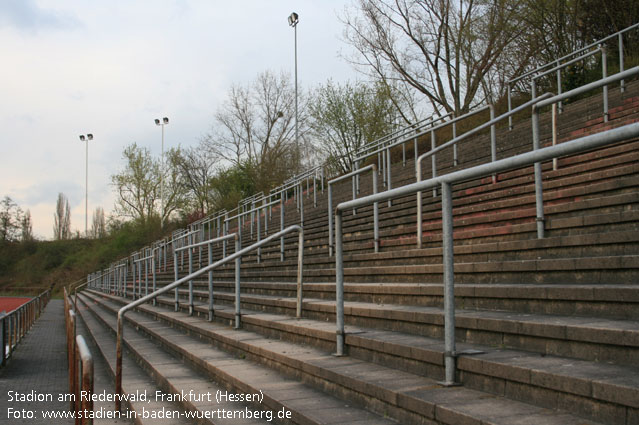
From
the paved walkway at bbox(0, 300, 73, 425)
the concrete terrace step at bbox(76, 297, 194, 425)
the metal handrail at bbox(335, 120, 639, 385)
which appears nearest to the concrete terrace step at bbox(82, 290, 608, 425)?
the metal handrail at bbox(335, 120, 639, 385)

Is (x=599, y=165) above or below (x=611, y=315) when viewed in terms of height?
above

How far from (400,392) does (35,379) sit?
26.5ft

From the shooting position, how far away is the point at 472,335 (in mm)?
3320

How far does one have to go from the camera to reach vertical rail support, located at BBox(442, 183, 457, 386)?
293 cm

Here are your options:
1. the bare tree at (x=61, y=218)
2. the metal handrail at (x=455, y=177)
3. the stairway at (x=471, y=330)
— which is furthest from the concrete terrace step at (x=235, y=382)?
the bare tree at (x=61, y=218)

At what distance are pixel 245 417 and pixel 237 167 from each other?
1468 inches

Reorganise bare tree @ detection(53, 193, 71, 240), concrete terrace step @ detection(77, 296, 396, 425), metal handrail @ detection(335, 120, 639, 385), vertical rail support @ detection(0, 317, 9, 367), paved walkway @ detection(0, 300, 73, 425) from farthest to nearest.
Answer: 1. bare tree @ detection(53, 193, 71, 240)
2. vertical rail support @ detection(0, 317, 9, 367)
3. paved walkway @ detection(0, 300, 73, 425)
4. concrete terrace step @ detection(77, 296, 396, 425)
5. metal handrail @ detection(335, 120, 639, 385)

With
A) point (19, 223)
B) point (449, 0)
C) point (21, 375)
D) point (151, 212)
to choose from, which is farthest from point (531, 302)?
point (19, 223)

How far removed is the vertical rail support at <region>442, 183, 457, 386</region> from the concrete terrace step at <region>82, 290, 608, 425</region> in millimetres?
123

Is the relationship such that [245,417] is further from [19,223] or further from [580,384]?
[19,223]

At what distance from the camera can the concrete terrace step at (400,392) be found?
7.70 ft

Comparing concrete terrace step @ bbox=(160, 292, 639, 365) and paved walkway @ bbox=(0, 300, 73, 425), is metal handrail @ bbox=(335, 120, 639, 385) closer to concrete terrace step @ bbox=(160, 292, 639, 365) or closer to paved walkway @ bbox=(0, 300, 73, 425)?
concrete terrace step @ bbox=(160, 292, 639, 365)

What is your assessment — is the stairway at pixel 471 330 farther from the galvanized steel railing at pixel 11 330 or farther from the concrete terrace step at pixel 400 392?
the galvanized steel railing at pixel 11 330

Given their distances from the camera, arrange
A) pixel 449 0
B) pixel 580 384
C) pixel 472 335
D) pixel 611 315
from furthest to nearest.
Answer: pixel 449 0
pixel 472 335
pixel 611 315
pixel 580 384
